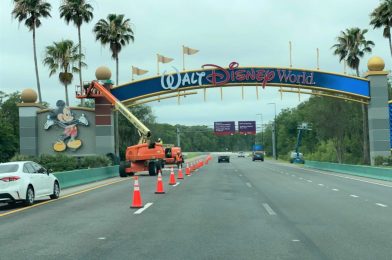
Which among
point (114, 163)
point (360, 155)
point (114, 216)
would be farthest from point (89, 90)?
point (360, 155)

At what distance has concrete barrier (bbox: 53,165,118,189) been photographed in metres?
25.2

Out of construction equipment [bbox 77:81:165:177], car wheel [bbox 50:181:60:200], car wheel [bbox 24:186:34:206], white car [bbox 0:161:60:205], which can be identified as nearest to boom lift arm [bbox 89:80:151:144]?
construction equipment [bbox 77:81:165:177]

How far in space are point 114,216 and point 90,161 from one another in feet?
90.7

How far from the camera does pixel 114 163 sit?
144ft

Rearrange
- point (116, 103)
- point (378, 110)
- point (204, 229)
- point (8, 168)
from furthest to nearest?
point (378, 110) < point (116, 103) < point (8, 168) < point (204, 229)

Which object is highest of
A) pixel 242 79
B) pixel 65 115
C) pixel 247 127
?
pixel 242 79

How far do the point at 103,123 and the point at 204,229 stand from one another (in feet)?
114

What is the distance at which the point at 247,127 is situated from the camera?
10019cm

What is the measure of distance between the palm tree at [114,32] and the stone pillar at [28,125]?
13621 mm

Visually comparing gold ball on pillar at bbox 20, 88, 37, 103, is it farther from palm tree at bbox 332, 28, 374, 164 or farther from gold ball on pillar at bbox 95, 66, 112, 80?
palm tree at bbox 332, 28, 374, 164

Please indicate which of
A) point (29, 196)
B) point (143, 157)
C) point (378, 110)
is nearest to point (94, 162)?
point (143, 157)

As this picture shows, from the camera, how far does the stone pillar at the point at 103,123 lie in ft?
147

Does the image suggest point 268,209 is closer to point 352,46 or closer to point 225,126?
point 352,46

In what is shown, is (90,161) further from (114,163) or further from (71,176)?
(71,176)
